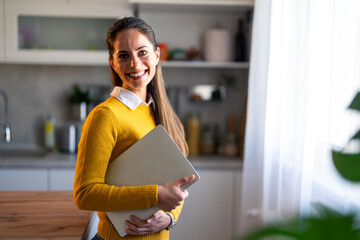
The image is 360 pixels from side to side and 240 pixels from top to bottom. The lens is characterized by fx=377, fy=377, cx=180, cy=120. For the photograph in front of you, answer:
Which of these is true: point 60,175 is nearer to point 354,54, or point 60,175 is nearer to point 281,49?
point 281,49

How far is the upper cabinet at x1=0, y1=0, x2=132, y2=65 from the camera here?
2.60 metres

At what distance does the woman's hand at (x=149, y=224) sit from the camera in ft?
3.53

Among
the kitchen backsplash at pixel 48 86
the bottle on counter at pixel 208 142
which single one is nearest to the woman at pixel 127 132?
the bottle on counter at pixel 208 142

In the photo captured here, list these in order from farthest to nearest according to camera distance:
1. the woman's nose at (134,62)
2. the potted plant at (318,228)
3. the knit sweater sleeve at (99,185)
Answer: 1. the woman's nose at (134,62)
2. the knit sweater sleeve at (99,185)
3. the potted plant at (318,228)

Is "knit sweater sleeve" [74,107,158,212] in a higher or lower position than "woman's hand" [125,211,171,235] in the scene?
higher

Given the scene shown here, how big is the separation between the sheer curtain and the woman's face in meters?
0.55

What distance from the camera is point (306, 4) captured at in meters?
1.50

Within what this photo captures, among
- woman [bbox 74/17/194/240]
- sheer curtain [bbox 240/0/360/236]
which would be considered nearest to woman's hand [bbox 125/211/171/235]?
woman [bbox 74/17/194/240]

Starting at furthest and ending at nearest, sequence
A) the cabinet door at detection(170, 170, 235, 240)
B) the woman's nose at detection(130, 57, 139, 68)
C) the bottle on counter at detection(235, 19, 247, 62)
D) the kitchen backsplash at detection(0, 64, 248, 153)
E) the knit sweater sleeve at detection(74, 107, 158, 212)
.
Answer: the kitchen backsplash at detection(0, 64, 248, 153) < the bottle on counter at detection(235, 19, 247, 62) < the cabinet door at detection(170, 170, 235, 240) < the woman's nose at detection(130, 57, 139, 68) < the knit sweater sleeve at detection(74, 107, 158, 212)

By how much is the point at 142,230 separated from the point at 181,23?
214 centimetres

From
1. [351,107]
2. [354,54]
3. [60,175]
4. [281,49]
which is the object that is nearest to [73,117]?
[60,175]

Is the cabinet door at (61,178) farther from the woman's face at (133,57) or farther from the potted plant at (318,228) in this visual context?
the potted plant at (318,228)

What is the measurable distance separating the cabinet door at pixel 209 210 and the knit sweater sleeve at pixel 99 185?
1588mm

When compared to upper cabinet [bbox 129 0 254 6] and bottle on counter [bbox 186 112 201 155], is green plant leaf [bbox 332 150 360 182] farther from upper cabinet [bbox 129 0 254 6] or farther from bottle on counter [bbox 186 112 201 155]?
bottle on counter [bbox 186 112 201 155]
